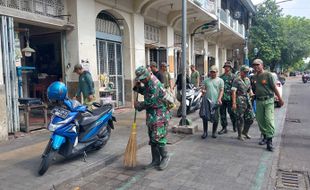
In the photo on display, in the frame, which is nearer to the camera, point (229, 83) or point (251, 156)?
point (251, 156)

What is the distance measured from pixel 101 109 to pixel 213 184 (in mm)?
2618

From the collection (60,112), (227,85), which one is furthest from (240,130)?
(60,112)

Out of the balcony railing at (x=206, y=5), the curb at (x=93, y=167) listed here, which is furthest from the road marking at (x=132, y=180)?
the balcony railing at (x=206, y=5)

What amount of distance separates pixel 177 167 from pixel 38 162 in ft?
7.76

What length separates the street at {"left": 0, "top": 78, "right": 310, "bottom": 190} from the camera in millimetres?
4207

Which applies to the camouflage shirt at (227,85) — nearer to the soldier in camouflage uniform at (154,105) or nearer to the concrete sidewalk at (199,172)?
the concrete sidewalk at (199,172)

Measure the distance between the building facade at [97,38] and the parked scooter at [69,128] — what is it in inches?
96.2

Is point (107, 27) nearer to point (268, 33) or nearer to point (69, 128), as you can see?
point (69, 128)

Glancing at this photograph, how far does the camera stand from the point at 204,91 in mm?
7066

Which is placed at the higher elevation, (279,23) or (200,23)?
(279,23)

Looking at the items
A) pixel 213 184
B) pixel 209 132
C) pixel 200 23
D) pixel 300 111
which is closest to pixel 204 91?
pixel 209 132

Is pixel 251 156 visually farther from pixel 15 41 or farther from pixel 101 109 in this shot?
pixel 15 41

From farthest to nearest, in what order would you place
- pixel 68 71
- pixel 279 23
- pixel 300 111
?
pixel 279 23 < pixel 300 111 < pixel 68 71

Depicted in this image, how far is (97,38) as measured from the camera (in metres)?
10.1
